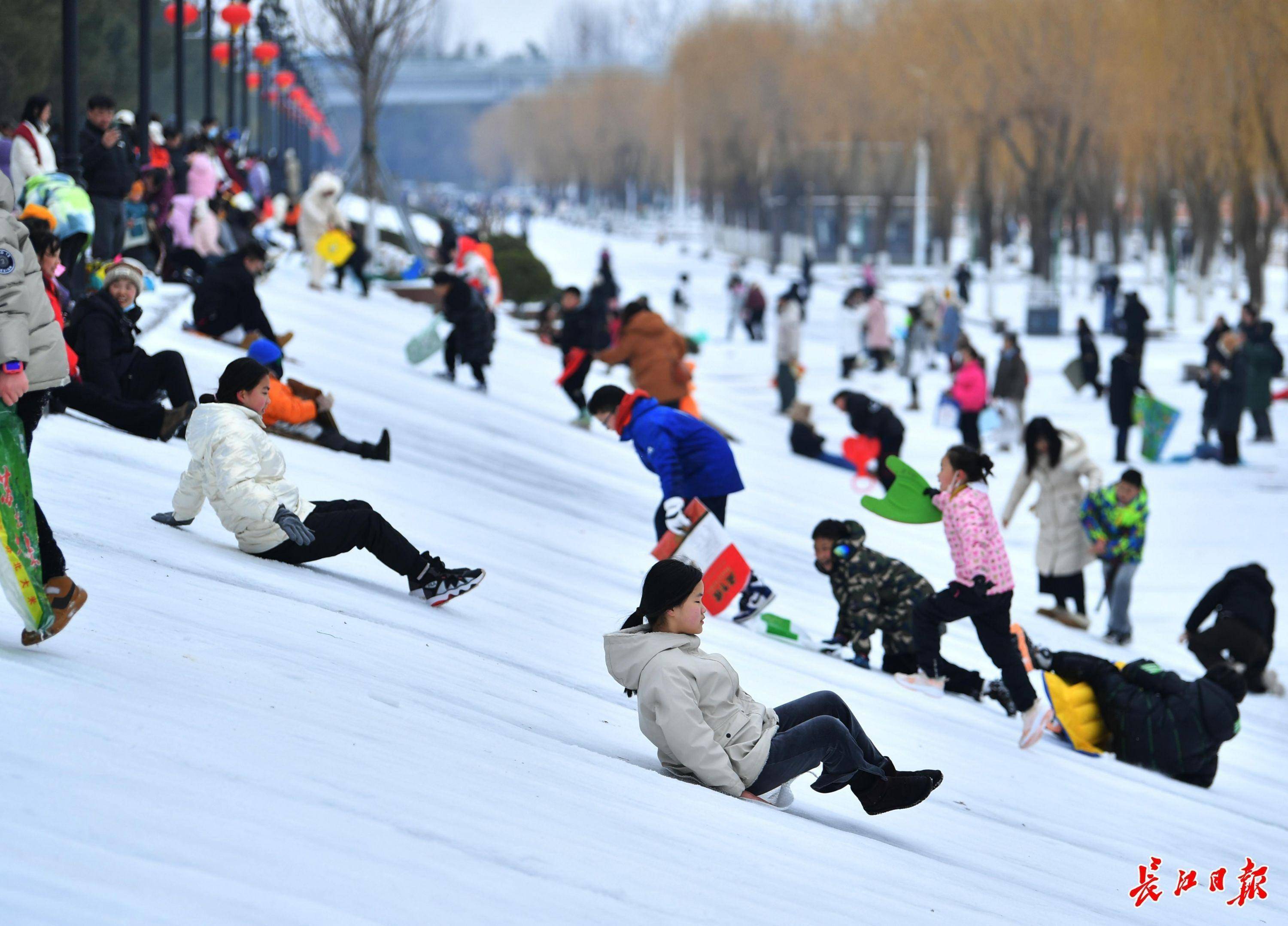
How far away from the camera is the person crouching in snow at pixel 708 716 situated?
4.69 metres

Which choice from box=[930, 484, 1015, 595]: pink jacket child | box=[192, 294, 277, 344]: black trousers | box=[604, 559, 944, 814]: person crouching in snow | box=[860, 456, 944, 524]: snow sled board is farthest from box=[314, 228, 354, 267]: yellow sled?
box=[604, 559, 944, 814]: person crouching in snow

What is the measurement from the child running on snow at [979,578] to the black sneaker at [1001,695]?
68 cm

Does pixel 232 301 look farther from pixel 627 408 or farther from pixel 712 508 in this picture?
pixel 712 508

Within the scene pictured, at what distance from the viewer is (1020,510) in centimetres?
1545

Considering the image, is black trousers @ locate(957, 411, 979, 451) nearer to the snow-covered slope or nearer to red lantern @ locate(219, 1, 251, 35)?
the snow-covered slope

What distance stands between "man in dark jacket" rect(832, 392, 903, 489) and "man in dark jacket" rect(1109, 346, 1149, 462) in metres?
3.79

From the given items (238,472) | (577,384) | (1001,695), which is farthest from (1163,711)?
(577,384)

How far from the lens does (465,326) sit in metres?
15.9

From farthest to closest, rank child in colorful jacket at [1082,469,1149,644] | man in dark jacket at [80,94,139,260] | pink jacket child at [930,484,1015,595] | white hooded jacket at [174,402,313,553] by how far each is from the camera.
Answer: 1. man in dark jacket at [80,94,139,260]
2. child in colorful jacket at [1082,469,1149,644]
3. pink jacket child at [930,484,1015,595]
4. white hooded jacket at [174,402,313,553]

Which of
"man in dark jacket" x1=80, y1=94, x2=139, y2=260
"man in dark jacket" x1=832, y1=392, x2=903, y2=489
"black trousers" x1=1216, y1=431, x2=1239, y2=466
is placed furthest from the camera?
"black trousers" x1=1216, y1=431, x2=1239, y2=466

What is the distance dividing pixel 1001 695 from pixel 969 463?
1636 mm

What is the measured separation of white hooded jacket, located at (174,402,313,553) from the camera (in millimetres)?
6199

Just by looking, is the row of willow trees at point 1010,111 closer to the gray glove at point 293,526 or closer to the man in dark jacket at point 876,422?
the man in dark jacket at point 876,422

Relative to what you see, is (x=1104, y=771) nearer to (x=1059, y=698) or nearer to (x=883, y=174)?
(x=1059, y=698)
